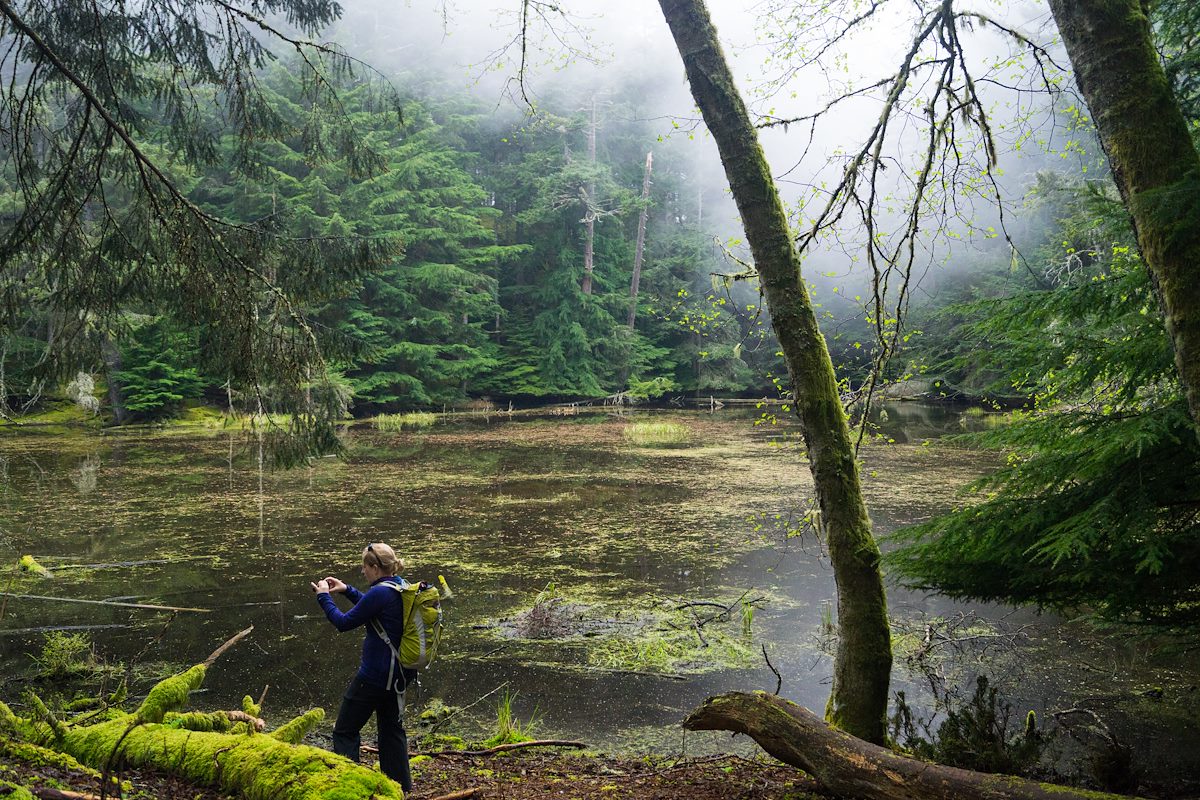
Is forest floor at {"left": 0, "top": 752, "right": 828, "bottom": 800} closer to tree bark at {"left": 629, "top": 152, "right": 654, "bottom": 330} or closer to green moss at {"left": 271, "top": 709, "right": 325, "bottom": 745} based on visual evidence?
green moss at {"left": 271, "top": 709, "right": 325, "bottom": 745}

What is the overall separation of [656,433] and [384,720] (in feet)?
50.5

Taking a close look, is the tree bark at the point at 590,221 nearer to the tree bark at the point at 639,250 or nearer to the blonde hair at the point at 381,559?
the tree bark at the point at 639,250

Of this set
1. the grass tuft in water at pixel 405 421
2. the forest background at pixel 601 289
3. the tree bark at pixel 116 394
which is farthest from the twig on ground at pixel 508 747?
the tree bark at pixel 116 394

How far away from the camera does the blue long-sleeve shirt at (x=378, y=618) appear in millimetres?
3021

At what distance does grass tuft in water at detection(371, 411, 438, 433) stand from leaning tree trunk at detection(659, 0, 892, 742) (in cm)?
1739

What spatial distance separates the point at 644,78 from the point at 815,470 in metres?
34.8

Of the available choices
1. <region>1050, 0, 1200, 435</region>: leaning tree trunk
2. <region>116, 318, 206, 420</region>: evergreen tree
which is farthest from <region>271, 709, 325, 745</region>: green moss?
<region>116, 318, 206, 420</region>: evergreen tree

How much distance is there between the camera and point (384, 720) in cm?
304

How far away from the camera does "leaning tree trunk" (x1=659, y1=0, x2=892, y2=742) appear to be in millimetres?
3359

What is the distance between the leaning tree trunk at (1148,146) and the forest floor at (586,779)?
1897mm

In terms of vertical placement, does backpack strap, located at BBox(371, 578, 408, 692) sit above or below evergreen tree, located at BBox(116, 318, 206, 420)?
below

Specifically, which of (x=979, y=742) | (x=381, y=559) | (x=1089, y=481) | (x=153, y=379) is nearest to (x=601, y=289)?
(x=153, y=379)

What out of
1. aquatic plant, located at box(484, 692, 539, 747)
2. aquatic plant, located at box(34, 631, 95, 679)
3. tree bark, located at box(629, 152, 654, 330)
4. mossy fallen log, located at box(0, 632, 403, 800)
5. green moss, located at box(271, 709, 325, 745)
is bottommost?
aquatic plant, located at box(484, 692, 539, 747)

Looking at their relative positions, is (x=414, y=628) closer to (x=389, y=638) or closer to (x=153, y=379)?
(x=389, y=638)
